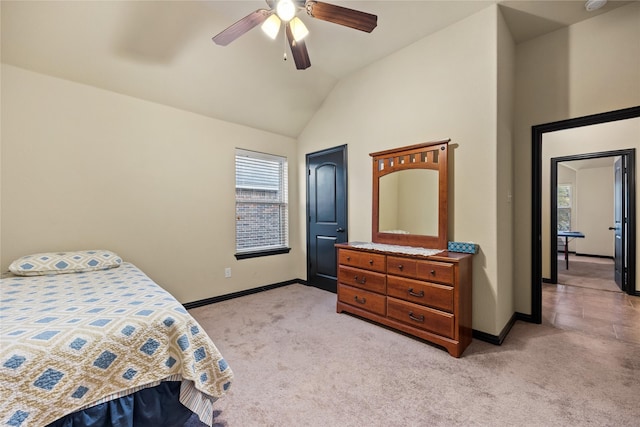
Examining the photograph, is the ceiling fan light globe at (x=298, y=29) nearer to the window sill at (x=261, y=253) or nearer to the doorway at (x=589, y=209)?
the window sill at (x=261, y=253)

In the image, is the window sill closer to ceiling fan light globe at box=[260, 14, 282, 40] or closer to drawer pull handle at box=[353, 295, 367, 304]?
drawer pull handle at box=[353, 295, 367, 304]

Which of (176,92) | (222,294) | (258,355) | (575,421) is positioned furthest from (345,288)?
(176,92)

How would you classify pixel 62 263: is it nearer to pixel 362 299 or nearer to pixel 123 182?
pixel 123 182

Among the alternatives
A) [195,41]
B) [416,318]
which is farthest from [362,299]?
[195,41]

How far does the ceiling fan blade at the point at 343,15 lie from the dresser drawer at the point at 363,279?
217 cm

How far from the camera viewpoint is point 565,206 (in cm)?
749

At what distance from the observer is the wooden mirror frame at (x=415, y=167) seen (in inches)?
104

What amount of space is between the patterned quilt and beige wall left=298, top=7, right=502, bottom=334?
Result: 2.34 meters

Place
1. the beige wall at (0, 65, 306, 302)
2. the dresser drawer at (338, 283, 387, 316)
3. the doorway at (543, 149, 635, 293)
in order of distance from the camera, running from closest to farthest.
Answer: the beige wall at (0, 65, 306, 302), the dresser drawer at (338, 283, 387, 316), the doorway at (543, 149, 635, 293)

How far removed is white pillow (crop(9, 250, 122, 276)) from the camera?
2.11m

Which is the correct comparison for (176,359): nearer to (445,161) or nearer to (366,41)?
(445,161)

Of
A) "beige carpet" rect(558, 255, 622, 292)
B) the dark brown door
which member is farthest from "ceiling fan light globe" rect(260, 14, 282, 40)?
"beige carpet" rect(558, 255, 622, 292)

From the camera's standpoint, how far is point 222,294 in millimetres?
3580

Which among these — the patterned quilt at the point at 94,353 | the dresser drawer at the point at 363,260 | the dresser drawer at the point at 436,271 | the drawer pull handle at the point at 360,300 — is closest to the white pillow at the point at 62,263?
the patterned quilt at the point at 94,353
